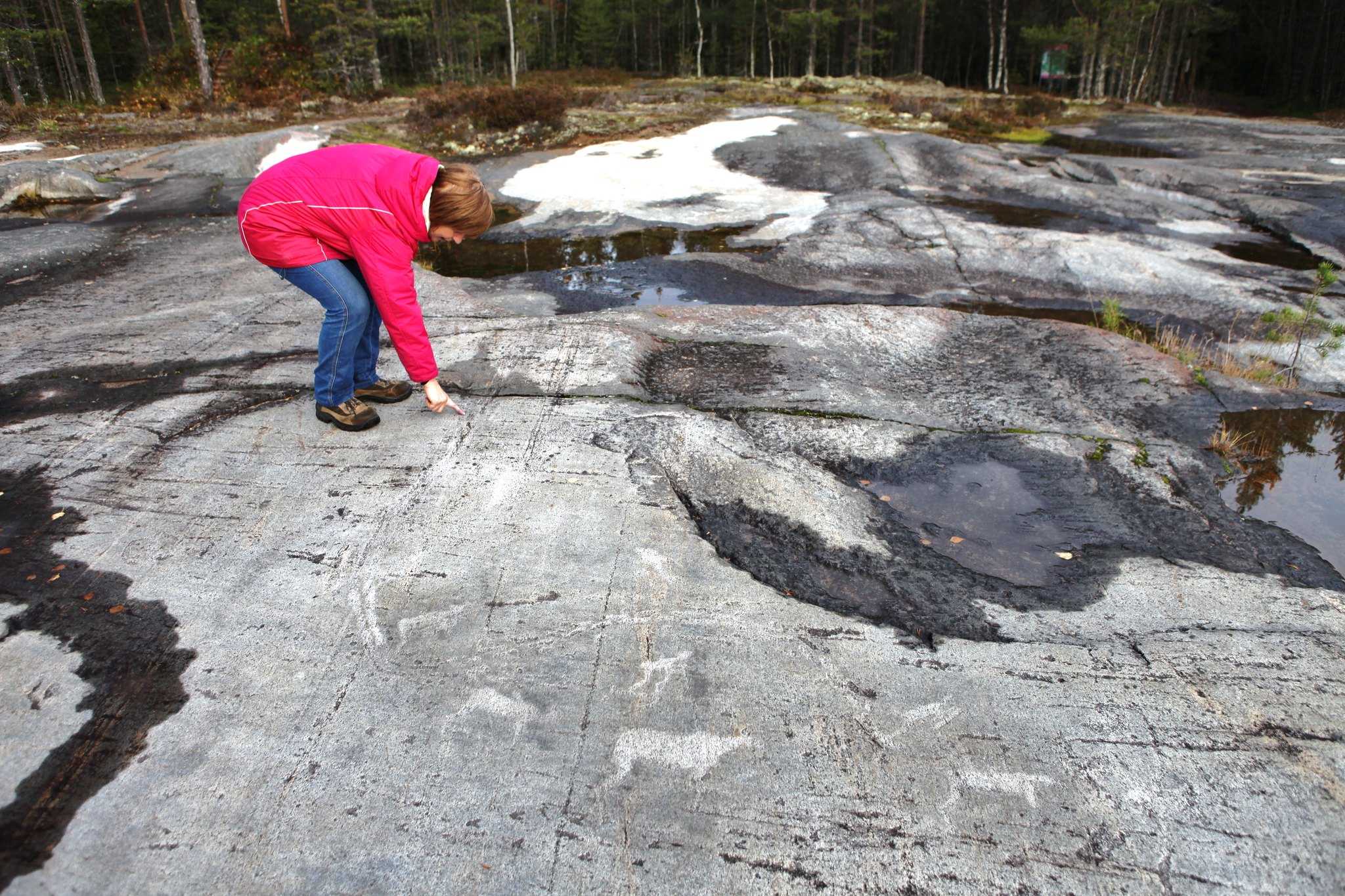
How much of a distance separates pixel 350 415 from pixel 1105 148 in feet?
54.4

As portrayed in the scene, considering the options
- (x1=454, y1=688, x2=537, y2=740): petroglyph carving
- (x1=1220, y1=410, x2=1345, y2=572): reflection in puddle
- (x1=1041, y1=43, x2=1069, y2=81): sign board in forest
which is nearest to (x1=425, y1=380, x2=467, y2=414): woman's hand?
(x1=454, y1=688, x2=537, y2=740): petroglyph carving

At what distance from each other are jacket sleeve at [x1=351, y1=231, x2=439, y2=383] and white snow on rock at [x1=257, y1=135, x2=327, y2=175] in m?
9.57

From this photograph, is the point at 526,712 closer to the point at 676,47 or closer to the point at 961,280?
the point at 961,280

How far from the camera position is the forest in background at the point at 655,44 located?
22453 millimetres

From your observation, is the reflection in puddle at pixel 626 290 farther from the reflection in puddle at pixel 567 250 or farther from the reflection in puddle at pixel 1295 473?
the reflection in puddle at pixel 1295 473

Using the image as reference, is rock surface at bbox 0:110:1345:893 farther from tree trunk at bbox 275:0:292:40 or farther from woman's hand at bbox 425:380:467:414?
tree trunk at bbox 275:0:292:40

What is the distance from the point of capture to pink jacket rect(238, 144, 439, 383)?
3.12 meters

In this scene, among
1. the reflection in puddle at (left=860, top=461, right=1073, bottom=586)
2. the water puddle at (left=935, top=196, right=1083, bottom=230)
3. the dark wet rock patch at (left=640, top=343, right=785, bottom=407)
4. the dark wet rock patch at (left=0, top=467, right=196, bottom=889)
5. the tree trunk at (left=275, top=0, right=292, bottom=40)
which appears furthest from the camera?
the tree trunk at (left=275, top=0, right=292, bottom=40)

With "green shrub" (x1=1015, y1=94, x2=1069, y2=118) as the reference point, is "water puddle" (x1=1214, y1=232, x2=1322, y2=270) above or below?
below

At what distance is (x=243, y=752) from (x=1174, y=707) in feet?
9.73

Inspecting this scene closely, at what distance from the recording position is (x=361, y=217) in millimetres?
3125

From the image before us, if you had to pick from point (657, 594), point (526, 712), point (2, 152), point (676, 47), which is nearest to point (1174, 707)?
point (657, 594)

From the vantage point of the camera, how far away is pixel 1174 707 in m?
2.40

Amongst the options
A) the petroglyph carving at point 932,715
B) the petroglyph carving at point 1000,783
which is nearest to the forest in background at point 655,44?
the petroglyph carving at point 932,715
